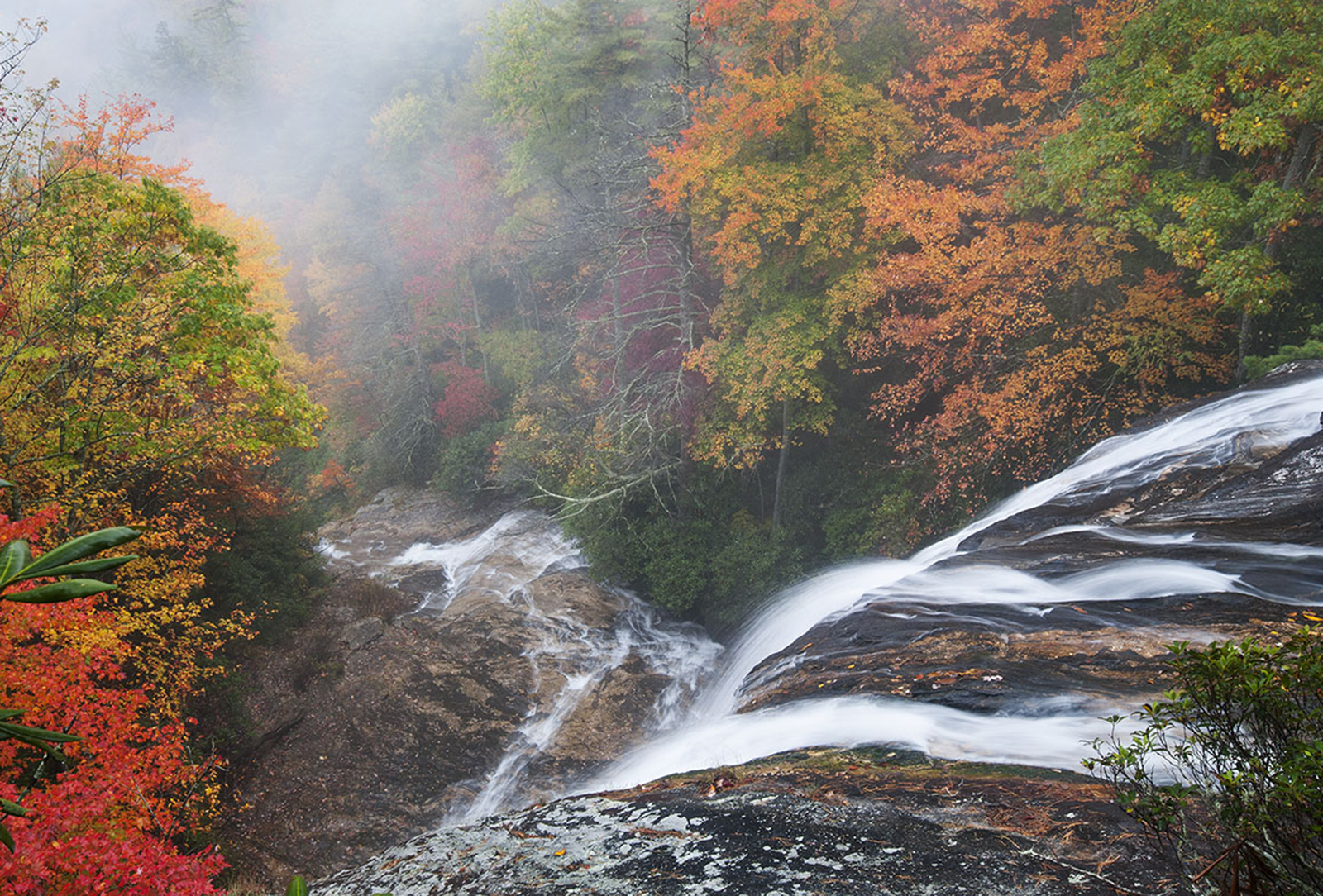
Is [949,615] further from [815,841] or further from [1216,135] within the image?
[1216,135]

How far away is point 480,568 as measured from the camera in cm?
1878

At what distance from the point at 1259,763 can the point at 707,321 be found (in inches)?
649

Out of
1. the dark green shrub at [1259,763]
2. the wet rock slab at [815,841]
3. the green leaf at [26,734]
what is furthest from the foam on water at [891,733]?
the green leaf at [26,734]

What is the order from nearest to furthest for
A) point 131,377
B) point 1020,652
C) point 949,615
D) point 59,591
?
point 59,591 < point 1020,652 < point 949,615 < point 131,377

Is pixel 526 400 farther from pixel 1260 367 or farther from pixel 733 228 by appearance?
pixel 1260 367

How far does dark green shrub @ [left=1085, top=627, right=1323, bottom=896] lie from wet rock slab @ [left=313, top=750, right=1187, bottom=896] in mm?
1002

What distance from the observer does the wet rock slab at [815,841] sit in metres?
3.87

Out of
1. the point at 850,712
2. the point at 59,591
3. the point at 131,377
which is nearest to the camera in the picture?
the point at 59,591

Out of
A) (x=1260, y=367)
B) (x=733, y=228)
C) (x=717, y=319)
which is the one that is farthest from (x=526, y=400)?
(x=1260, y=367)

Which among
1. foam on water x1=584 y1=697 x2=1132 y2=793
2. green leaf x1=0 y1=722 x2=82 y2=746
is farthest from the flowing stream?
green leaf x1=0 y1=722 x2=82 y2=746

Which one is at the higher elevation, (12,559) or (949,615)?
(12,559)

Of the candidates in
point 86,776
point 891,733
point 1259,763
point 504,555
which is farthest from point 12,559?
point 504,555

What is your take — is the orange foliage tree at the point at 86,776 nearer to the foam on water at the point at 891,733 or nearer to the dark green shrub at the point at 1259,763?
the foam on water at the point at 891,733

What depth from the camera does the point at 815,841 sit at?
4.49m
